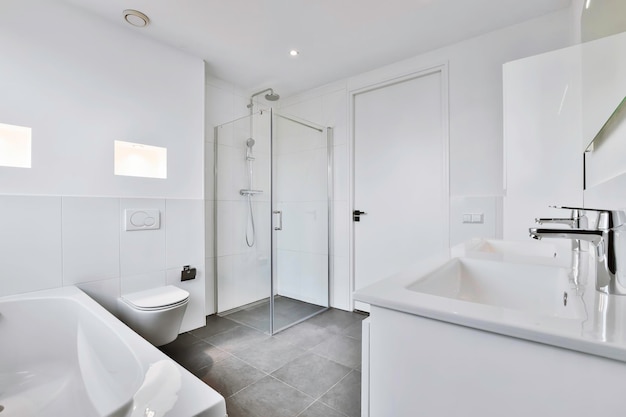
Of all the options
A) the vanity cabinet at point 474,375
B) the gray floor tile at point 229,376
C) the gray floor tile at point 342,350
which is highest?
the vanity cabinet at point 474,375

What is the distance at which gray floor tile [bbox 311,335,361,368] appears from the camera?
206cm

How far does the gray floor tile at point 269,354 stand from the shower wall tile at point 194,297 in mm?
610

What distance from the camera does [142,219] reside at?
2.23 meters

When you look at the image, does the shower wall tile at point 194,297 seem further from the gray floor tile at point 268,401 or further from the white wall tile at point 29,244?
the gray floor tile at point 268,401

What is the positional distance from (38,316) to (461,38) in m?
3.40

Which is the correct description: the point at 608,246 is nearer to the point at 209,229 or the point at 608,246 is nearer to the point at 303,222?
the point at 303,222

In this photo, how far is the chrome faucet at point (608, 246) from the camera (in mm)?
704

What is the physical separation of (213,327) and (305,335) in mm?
846

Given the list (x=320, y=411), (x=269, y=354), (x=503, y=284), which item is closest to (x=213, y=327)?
(x=269, y=354)

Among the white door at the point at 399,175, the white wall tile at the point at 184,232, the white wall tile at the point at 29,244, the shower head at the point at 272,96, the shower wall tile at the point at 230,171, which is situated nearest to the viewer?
the white wall tile at the point at 29,244

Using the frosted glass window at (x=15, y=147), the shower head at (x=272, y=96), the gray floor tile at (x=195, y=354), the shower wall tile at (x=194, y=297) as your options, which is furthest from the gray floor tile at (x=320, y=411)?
the shower head at (x=272, y=96)

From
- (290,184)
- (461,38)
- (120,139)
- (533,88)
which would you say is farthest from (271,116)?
(533,88)

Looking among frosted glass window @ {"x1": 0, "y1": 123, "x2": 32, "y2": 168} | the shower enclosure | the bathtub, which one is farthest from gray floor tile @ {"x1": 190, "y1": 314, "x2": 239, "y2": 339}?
frosted glass window @ {"x1": 0, "y1": 123, "x2": 32, "y2": 168}

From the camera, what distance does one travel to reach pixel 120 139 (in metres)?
2.11
